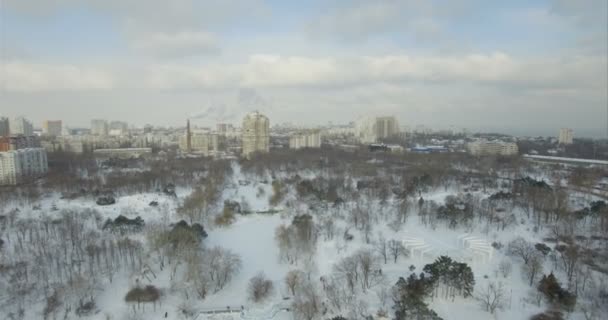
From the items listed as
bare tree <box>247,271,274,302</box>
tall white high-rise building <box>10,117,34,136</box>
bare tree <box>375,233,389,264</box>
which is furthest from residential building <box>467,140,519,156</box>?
tall white high-rise building <box>10,117,34,136</box>

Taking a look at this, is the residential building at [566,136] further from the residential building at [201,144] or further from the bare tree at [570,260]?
the bare tree at [570,260]

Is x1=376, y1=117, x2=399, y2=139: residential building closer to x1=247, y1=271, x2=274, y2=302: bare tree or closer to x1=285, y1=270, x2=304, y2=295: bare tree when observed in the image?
x1=285, y1=270, x2=304, y2=295: bare tree

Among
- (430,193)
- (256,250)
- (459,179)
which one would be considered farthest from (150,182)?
(459,179)

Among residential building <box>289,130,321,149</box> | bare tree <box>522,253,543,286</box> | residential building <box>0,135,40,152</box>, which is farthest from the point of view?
residential building <box>289,130,321,149</box>

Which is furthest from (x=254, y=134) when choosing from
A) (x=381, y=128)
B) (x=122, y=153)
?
(x=381, y=128)

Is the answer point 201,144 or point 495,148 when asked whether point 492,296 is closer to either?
point 495,148
